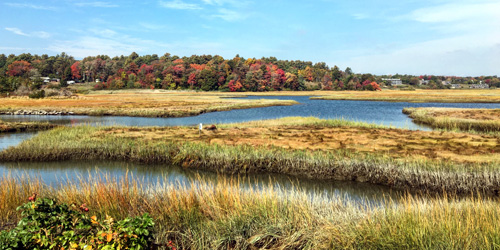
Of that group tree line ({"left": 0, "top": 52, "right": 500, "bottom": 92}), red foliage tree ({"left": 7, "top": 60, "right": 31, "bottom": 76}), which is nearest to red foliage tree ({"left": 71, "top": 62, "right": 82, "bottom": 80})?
tree line ({"left": 0, "top": 52, "right": 500, "bottom": 92})

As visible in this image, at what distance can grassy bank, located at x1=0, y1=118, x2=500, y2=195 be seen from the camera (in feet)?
41.1

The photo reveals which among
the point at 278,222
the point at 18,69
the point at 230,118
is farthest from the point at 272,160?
the point at 18,69

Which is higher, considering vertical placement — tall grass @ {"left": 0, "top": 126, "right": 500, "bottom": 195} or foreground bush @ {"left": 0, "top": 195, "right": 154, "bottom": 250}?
foreground bush @ {"left": 0, "top": 195, "right": 154, "bottom": 250}

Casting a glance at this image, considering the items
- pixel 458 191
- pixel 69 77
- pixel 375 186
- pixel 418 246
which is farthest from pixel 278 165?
pixel 69 77

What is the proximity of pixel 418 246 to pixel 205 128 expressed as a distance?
69.6 ft

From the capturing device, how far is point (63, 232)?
4938 millimetres

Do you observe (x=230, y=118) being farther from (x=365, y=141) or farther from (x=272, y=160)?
(x=272, y=160)

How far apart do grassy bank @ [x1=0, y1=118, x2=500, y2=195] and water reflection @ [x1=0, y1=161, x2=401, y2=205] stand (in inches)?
24.3

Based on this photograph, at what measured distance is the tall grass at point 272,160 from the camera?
39.9 feet

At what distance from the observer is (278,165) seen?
14.9 m

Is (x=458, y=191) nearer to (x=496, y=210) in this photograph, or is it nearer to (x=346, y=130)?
(x=496, y=210)

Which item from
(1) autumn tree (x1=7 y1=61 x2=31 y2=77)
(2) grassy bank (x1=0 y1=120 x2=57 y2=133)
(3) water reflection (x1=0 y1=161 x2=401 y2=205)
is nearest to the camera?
(3) water reflection (x1=0 y1=161 x2=401 y2=205)

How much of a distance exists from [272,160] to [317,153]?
2.15 metres

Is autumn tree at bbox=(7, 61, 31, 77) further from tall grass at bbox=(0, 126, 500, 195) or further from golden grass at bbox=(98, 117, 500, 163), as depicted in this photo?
tall grass at bbox=(0, 126, 500, 195)
